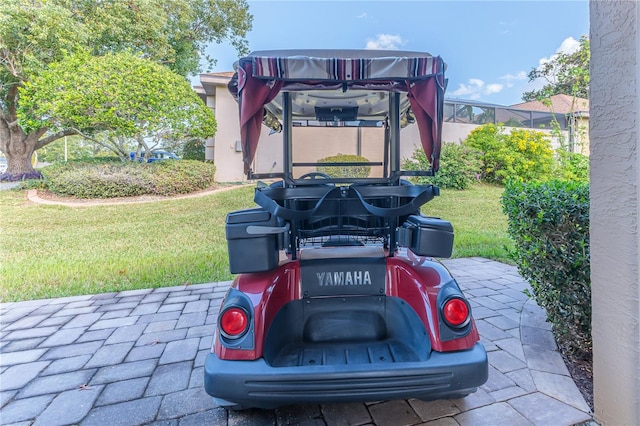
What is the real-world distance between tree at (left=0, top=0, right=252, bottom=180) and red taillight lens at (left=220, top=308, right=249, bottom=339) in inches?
326

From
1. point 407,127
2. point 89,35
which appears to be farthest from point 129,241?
point 89,35

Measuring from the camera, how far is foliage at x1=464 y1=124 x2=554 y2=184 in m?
9.69

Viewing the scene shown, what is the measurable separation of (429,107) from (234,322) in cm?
165

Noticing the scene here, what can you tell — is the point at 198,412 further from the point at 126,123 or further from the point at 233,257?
the point at 126,123

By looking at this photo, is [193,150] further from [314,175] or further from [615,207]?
[615,207]

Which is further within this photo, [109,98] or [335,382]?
[109,98]

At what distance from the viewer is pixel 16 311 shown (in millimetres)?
2975

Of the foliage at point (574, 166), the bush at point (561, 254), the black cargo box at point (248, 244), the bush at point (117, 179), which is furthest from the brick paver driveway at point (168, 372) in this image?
the bush at point (117, 179)

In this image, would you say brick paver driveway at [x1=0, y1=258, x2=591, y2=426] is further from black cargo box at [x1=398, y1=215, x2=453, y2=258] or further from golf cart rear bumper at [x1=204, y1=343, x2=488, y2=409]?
black cargo box at [x1=398, y1=215, x2=453, y2=258]

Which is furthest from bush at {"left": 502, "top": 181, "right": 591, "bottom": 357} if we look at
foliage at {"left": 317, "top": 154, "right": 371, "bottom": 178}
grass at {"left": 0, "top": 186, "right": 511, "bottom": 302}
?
grass at {"left": 0, "top": 186, "right": 511, "bottom": 302}

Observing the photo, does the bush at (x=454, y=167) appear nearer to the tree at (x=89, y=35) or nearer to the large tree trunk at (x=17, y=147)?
the tree at (x=89, y=35)

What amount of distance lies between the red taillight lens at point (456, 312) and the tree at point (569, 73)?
4.50 meters

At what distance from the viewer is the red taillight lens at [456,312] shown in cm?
149

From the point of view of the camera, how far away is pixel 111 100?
750cm
